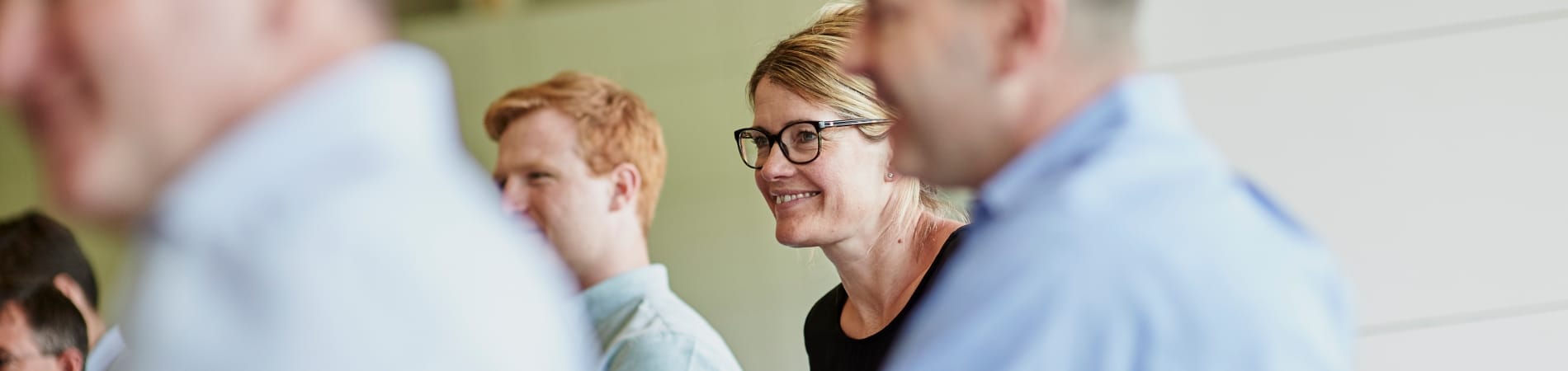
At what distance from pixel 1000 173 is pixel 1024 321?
0.13 metres

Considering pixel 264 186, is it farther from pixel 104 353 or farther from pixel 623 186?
pixel 104 353

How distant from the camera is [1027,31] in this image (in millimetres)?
907

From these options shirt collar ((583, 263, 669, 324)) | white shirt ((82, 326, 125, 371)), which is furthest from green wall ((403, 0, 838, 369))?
shirt collar ((583, 263, 669, 324))

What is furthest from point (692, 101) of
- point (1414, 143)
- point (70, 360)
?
point (70, 360)

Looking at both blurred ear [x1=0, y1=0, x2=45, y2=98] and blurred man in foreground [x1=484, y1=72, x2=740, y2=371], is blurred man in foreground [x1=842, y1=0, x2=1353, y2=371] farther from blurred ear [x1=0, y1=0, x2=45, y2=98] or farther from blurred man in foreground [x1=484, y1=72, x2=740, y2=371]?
blurred man in foreground [x1=484, y1=72, x2=740, y2=371]

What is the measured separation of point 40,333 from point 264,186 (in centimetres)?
208

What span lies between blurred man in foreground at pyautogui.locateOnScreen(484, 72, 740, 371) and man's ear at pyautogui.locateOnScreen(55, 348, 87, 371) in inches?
31.9

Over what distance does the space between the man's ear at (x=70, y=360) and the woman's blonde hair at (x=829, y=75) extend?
139 centimetres

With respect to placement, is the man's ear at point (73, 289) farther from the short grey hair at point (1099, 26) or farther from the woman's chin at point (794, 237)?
the short grey hair at point (1099, 26)

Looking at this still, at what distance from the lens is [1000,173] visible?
89 cm

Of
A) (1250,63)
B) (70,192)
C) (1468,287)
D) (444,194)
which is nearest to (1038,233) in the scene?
(444,194)

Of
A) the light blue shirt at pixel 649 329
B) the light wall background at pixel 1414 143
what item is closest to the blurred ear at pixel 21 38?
the light blue shirt at pixel 649 329

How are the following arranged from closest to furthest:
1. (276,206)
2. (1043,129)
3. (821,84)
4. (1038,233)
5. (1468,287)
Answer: (276,206)
(1038,233)
(1043,129)
(821,84)
(1468,287)

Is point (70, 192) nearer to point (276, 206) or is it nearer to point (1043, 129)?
point (276, 206)
